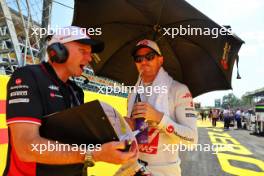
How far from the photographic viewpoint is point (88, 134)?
157 cm

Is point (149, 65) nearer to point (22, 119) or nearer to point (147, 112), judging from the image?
point (147, 112)

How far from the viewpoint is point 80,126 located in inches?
60.7

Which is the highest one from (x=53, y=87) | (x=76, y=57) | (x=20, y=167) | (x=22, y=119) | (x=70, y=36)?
(x=70, y=36)

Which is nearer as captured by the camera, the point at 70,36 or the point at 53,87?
the point at 53,87

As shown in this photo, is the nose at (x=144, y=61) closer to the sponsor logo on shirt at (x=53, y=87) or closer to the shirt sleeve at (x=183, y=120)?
the shirt sleeve at (x=183, y=120)

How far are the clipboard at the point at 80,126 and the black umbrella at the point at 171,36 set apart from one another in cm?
107

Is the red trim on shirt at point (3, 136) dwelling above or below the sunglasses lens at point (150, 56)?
below

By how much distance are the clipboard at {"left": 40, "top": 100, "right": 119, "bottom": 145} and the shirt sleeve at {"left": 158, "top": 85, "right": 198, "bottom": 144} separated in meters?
0.75

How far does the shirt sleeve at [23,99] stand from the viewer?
147 cm

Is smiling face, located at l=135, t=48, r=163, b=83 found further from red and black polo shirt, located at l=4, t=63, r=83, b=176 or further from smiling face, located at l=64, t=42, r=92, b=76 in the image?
red and black polo shirt, located at l=4, t=63, r=83, b=176

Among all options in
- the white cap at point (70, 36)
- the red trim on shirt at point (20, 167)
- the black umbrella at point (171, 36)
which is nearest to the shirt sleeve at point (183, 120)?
the black umbrella at point (171, 36)

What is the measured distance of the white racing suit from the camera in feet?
7.40

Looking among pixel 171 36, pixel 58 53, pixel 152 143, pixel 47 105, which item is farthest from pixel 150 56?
pixel 47 105

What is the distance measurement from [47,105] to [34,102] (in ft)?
0.33
